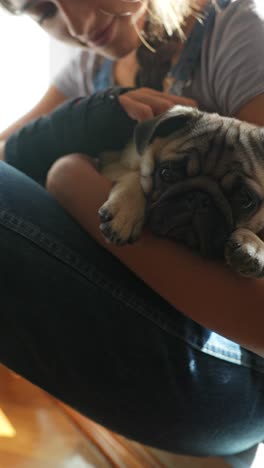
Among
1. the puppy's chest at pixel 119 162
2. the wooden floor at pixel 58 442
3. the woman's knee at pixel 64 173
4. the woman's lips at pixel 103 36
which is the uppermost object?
the woman's lips at pixel 103 36

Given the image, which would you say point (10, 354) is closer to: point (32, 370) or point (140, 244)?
point (32, 370)

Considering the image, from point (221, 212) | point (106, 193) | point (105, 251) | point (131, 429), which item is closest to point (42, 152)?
point (106, 193)

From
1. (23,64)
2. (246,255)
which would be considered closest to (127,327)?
(246,255)

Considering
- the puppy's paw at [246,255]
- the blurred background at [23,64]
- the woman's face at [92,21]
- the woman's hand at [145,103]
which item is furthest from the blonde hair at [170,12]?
the blurred background at [23,64]

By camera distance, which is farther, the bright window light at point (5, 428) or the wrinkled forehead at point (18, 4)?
the wrinkled forehead at point (18, 4)

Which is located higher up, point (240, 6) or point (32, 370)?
point (240, 6)

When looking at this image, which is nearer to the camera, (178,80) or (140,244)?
(140,244)

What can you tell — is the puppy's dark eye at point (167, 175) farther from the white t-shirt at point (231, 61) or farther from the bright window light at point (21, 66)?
the bright window light at point (21, 66)
